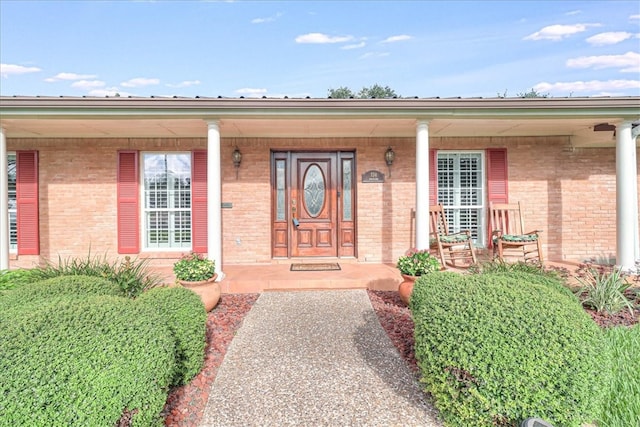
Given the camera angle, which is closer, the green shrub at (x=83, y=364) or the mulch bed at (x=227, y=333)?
the green shrub at (x=83, y=364)

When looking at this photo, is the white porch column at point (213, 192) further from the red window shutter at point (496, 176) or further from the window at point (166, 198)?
the red window shutter at point (496, 176)

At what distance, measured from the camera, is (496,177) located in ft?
20.6

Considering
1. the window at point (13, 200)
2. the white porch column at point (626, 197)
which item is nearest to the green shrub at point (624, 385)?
the white porch column at point (626, 197)

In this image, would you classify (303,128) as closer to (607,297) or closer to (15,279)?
(15,279)

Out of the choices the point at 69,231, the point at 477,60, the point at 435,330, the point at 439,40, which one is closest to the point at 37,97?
the point at 69,231

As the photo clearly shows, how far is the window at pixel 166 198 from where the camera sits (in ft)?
20.5

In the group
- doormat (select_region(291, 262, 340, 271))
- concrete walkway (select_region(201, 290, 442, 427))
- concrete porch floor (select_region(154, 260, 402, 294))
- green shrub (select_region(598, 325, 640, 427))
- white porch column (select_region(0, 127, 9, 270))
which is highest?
white porch column (select_region(0, 127, 9, 270))

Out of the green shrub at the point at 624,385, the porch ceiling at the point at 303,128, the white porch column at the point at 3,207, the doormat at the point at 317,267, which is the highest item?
the porch ceiling at the point at 303,128

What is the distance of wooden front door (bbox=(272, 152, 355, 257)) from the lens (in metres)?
6.32

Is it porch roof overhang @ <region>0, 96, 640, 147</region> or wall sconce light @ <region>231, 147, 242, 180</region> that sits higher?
porch roof overhang @ <region>0, 96, 640, 147</region>

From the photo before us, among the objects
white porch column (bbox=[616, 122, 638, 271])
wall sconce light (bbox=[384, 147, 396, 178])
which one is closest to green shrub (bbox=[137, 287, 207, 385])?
wall sconce light (bbox=[384, 147, 396, 178])

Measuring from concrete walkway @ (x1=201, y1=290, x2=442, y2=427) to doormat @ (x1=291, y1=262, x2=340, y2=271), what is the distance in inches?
70.6

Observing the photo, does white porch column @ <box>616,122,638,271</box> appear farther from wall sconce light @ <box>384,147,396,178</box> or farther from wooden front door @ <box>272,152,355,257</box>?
wooden front door @ <box>272,152,355,257</box>

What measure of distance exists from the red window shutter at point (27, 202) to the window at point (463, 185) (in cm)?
750
